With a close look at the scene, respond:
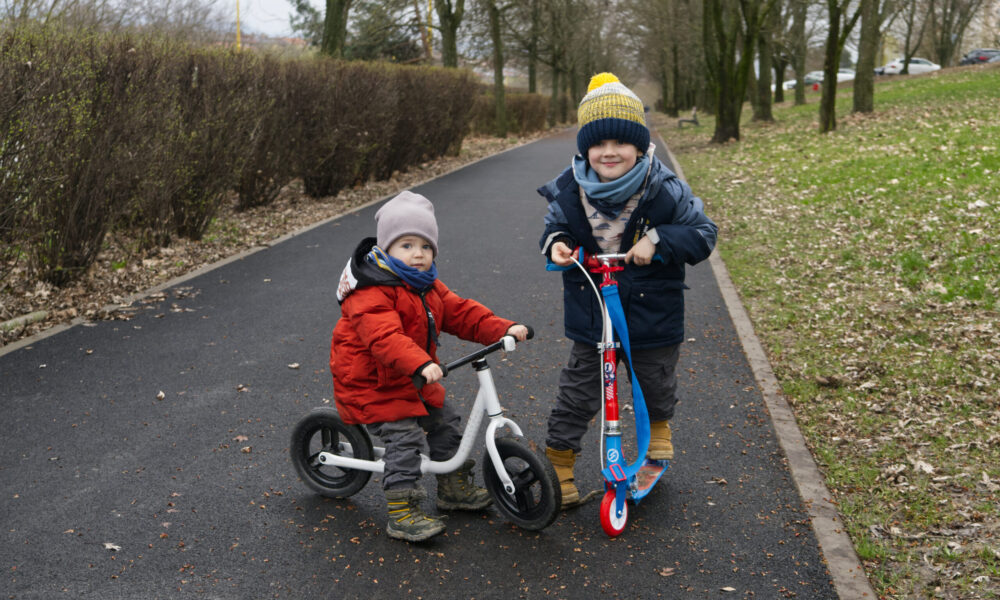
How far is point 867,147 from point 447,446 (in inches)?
571

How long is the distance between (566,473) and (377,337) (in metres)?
1.12

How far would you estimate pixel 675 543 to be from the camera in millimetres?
3658

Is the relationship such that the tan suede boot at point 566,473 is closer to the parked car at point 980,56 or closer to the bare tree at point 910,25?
the bare tree at point 910,25

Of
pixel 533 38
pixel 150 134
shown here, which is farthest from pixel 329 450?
pixel 533 38

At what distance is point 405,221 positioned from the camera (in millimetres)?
3594

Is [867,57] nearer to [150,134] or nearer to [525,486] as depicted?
[150,134]

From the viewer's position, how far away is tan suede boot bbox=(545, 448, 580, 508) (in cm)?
393

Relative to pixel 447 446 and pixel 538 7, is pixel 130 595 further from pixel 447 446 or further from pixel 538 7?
pixel 538 7

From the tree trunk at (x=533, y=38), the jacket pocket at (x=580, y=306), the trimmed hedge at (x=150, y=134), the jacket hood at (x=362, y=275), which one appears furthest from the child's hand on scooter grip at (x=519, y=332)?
the tree trunk at (x=533, y=38)

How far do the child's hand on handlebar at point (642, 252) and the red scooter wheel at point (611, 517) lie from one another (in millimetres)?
944

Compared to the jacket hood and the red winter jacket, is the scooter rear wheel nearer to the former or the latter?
the red winter jacket

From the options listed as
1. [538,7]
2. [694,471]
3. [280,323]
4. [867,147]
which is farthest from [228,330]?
[538,7]

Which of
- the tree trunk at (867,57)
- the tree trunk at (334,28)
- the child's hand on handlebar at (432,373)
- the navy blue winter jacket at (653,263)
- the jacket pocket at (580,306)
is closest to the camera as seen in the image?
the child's hand on handlebar at (432,373)

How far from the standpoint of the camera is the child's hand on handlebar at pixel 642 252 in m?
3.56
